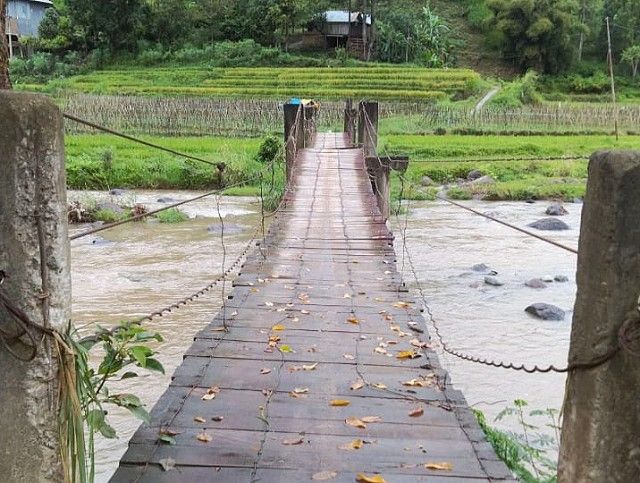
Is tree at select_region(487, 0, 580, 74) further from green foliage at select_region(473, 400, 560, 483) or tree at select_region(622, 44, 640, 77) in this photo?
green foliage at select_region(473, 400, 560, 483)

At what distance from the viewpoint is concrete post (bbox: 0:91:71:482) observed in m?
1.49

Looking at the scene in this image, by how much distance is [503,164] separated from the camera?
703 inches

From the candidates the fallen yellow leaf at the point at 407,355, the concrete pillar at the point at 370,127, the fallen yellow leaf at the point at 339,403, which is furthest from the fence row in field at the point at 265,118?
the fallen yellow leaf at the point at 339,403

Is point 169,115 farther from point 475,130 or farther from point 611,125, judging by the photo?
point 611,125

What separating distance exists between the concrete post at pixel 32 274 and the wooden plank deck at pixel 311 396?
597 mm

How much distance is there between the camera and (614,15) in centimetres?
3981

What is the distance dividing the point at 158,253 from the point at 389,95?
2078cm

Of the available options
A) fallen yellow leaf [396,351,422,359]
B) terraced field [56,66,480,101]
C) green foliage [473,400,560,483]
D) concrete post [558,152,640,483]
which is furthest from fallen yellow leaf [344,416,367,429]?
terraced field [56,66,480,101]

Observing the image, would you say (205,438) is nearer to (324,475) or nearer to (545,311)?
(324,475)

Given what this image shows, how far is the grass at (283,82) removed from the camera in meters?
29.3

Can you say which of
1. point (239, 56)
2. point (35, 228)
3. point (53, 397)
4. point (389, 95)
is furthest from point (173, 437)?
point (239, 56)

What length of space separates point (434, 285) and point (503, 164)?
32.0 feet

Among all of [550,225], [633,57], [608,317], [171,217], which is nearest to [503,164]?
[550,225]

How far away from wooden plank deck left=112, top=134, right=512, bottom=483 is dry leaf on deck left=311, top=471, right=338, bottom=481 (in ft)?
0.03
